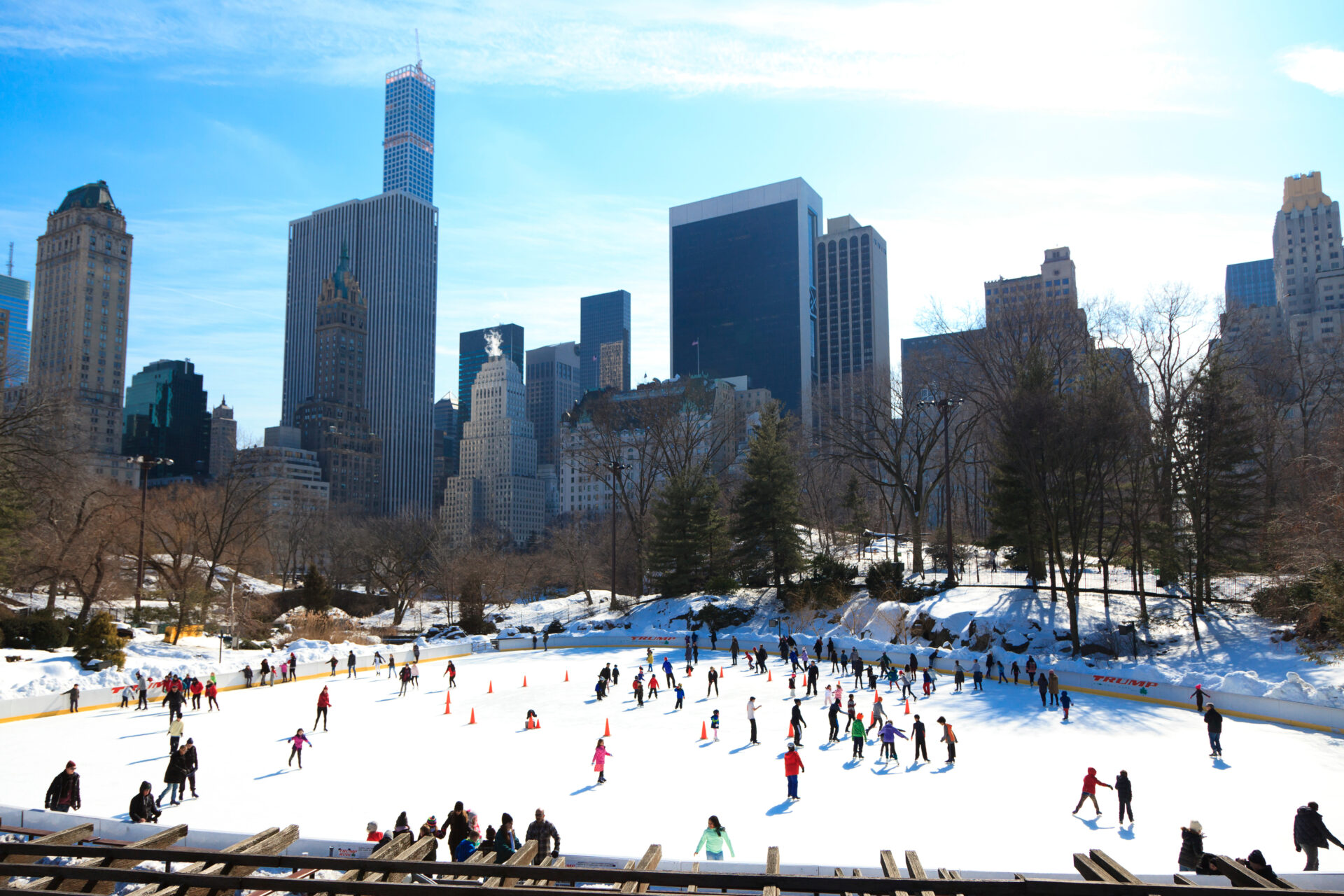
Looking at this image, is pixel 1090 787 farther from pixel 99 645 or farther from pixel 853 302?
pixel 853 302

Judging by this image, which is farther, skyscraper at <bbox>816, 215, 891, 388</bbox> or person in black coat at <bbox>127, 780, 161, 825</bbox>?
skyscraper at <bbox>816, 215, 891, 388</bbox>

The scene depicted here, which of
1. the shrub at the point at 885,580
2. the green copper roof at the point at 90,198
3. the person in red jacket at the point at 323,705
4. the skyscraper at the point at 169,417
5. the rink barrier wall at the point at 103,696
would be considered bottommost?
the rink barrier wall at the point at 103,696

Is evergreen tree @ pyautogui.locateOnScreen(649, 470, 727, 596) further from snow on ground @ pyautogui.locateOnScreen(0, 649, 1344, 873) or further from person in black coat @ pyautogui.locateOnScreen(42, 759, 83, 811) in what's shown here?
person in black coat @ pyautogui.locateOnScreen(42, 759, 83, 811)

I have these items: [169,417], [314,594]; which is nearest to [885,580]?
[314,594]

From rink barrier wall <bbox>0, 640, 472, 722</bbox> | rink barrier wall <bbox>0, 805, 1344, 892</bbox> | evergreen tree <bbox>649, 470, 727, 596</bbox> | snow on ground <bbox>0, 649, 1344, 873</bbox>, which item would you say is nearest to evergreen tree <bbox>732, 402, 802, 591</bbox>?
evergreen tree <bbox>649, 470, 727, 596</bbox>

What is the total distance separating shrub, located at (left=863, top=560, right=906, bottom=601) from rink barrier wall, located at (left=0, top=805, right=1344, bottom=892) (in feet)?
98.4

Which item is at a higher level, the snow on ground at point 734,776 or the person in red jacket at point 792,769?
the person in red jacket at point 792,769

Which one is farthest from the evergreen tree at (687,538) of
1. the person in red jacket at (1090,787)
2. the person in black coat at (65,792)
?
the person in black coat at (65,792)

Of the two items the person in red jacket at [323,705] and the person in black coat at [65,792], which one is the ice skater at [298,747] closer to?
the person in red jacket at [323,705]

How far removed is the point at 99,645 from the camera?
27844mm

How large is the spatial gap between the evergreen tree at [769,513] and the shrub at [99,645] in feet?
103

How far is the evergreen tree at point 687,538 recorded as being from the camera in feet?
164

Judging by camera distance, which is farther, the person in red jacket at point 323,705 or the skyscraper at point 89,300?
the skyscraper at point 89,300

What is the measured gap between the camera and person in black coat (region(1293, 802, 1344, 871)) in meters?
10.7
